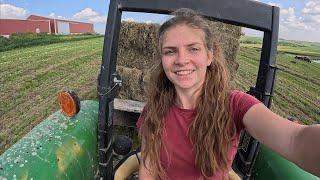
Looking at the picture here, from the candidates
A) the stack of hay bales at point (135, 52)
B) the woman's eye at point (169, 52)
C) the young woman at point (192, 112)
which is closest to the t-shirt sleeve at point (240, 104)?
the young woman at point (192, 112)

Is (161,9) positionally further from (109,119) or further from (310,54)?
(310,54)

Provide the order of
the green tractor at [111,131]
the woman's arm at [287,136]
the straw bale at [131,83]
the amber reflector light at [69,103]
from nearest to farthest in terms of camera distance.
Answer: the woman's arm at [287,136] → the green tractor at [111,131] → the amber reflector light at [69,103] → the straw bale at [131,83]

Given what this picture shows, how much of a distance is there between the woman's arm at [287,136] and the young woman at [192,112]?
97mm

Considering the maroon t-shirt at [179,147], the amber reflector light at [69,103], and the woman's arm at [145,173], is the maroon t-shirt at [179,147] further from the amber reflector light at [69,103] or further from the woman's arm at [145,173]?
the amber reflector light at [69,103]

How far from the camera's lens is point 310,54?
11.7m

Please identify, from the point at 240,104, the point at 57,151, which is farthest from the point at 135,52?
the point at 240,104

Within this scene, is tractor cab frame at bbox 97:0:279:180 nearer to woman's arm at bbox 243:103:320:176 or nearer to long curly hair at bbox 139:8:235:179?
long curly hair at bbox 139:8:235:179

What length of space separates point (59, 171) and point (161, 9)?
0.96 metres

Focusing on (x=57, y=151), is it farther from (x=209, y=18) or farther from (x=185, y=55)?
(x=209, y=18)

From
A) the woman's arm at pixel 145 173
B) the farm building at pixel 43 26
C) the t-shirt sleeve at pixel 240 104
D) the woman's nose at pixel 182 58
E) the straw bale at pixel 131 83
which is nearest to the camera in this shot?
the t-shirt sleeve at pixel 240 104

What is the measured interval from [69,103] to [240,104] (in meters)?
0.99

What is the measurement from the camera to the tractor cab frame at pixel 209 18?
2.04 metres

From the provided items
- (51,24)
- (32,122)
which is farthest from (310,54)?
(51,24)

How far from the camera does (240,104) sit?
1686mm
